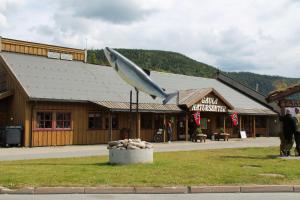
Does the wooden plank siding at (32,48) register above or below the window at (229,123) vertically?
above

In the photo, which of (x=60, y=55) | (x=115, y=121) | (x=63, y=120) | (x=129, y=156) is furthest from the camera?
(x=60, y=55)

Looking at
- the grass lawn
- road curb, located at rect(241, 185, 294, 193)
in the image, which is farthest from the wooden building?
road curb, located at rect(241, 185, 294, 193)

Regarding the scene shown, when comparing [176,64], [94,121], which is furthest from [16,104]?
[176,64]

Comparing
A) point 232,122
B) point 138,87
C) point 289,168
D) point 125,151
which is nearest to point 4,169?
point 125,151

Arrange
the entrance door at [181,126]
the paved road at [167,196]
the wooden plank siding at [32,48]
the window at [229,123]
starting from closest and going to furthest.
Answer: the paved road at [167,196] < the wooden plank siding at [32,48] < the entrance door at [181,126] < the window at [229,123]

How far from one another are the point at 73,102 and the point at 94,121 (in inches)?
94.7

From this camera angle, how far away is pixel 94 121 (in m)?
30.4

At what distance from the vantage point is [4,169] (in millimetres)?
13648

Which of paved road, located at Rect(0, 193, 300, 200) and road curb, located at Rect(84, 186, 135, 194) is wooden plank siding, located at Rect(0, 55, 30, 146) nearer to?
road curb, located at Rect(84, 186, 135, 194)

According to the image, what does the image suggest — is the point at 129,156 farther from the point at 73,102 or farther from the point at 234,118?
the point at 234,118

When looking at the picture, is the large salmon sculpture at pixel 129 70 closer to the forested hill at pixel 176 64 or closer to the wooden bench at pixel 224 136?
the wooden bench at pixel 224 136

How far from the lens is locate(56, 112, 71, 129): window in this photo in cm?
2830

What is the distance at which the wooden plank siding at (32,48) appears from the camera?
3094cm

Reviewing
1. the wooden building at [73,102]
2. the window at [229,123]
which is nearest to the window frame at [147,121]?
the wooden building at [73,102]
